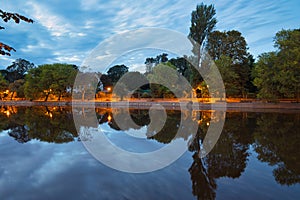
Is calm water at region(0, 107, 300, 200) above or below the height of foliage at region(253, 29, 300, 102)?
below

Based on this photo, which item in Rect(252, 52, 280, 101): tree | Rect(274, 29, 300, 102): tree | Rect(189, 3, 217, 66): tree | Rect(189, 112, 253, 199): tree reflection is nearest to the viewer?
Rect(189, 112, 253, 199): tree reflection

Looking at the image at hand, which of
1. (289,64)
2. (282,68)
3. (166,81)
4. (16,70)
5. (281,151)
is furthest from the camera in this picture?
(16,70)

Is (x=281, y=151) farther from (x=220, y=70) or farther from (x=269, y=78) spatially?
(x=220, y=70)

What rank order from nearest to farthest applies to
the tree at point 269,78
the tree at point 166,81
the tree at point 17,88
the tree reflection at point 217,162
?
the tree reflection at point 217,162, the tree at point 269,78, the tree at point 166,81, the tree at point 17,88

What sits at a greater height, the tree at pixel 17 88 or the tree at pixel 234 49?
the tree at pixel 234 49

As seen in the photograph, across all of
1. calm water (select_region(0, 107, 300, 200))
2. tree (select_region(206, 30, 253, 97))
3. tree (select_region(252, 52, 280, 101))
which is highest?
tree (select_region(206, 30, 253, 97))

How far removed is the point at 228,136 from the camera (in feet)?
28.4

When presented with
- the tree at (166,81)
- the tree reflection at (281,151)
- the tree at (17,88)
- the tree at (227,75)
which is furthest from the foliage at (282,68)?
the tree at (17,88)

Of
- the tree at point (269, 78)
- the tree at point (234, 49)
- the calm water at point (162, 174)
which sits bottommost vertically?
the calm water at point (162, 174)

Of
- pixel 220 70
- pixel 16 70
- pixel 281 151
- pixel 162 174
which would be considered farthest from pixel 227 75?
pixel 16 70

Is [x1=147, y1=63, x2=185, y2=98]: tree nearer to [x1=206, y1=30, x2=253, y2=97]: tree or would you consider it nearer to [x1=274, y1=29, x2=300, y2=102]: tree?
[x1=206, y1=30, x2=253, y2=97]: tree

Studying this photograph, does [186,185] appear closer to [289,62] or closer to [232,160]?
[232,160]

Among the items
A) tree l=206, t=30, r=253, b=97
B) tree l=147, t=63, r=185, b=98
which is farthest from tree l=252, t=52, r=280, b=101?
tree l=147, t=63, r=185, b=98

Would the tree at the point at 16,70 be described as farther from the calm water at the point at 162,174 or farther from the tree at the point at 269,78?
the calm water at the point at 162,174
